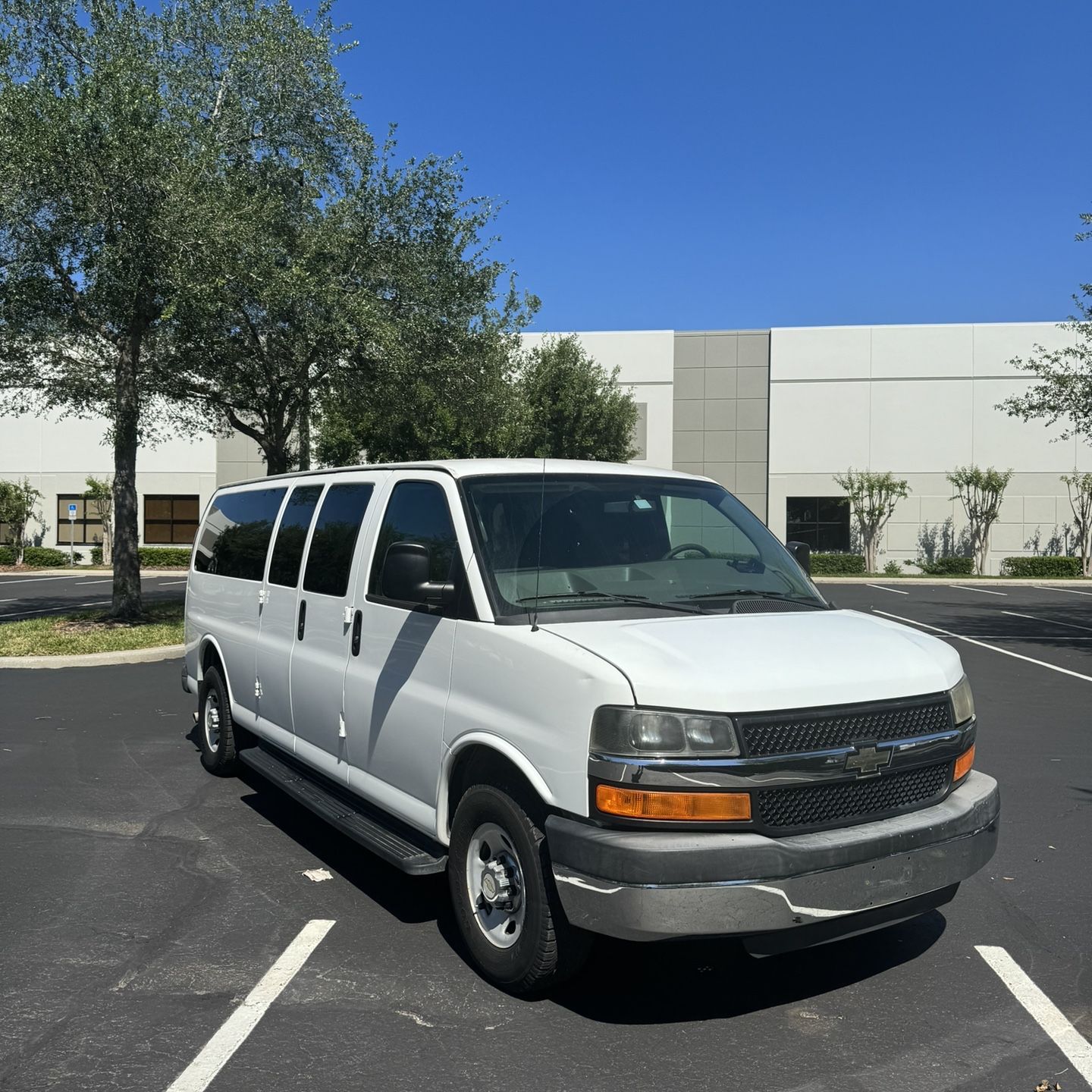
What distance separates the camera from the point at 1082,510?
36156mm

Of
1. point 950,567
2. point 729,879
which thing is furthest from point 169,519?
point 729,879

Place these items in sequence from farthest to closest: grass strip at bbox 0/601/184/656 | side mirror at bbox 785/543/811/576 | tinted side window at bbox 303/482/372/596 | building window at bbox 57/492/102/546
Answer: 1. building window at bbox 57/492/102/546
2. grass strip at bbox 0/601/184/656
3. side mirror at bbox 785/543/811/576
4. tinted side window at bbox 303/482/372/596

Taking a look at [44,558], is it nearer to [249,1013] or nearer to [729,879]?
[249,1013]

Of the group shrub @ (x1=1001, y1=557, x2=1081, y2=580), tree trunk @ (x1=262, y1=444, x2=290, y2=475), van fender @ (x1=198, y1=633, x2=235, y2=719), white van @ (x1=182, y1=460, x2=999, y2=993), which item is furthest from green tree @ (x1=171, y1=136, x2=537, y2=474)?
shrub @ (x1=1001, y1=557, x2=1081, y2=580)

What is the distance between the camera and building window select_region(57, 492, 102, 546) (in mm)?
39812

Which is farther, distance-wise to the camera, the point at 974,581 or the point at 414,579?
the point at 974,581

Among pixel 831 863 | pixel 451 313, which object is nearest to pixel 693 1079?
pixel 831 863

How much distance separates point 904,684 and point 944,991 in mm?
1215

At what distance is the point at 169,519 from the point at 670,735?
39685mm

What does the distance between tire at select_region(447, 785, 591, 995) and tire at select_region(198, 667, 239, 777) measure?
11.2 feet

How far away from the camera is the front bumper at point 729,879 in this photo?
3.32 meters

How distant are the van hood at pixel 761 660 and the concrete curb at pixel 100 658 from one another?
1073cm

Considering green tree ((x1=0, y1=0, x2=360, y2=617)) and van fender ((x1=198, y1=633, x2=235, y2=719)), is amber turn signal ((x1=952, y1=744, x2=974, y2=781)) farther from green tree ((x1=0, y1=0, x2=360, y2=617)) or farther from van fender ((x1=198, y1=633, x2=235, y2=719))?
green tree ((x1=0, y1=0, x2=360, y2=617))

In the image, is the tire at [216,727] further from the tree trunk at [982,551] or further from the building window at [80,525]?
the building window at [80,525]
